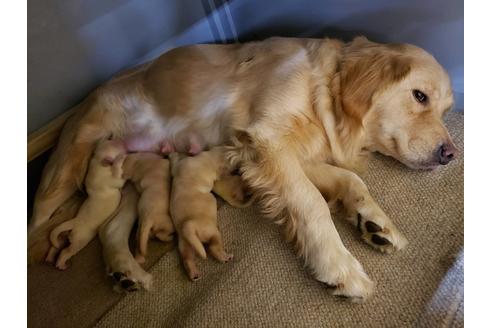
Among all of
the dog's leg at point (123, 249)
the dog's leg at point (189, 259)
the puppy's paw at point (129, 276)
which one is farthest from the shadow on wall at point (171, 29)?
the dog's leg at point (189, 259)

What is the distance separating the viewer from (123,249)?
1616 millimetres

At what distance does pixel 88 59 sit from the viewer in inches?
88.0

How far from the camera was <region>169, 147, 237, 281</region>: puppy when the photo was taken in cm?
156

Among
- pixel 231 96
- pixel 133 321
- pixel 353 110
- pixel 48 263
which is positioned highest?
pixel 231 96

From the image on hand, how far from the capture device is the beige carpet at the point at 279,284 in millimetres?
1408

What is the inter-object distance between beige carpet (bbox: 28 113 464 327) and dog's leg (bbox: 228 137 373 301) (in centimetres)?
6

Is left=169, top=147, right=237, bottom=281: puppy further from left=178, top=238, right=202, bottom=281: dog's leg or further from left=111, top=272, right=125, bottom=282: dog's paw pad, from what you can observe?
left=111, top=272, right=125, bottom=282: dog's paw pad

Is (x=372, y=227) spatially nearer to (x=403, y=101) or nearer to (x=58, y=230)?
(x=403, y=101)

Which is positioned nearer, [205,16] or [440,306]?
[440,306]

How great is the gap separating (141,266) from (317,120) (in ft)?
3.04

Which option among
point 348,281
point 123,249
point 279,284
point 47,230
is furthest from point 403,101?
point 47,230

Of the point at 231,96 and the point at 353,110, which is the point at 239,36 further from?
the point at 353,110

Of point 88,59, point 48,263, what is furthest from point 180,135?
point 48,263

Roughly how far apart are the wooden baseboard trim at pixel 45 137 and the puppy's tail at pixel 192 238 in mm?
1026
